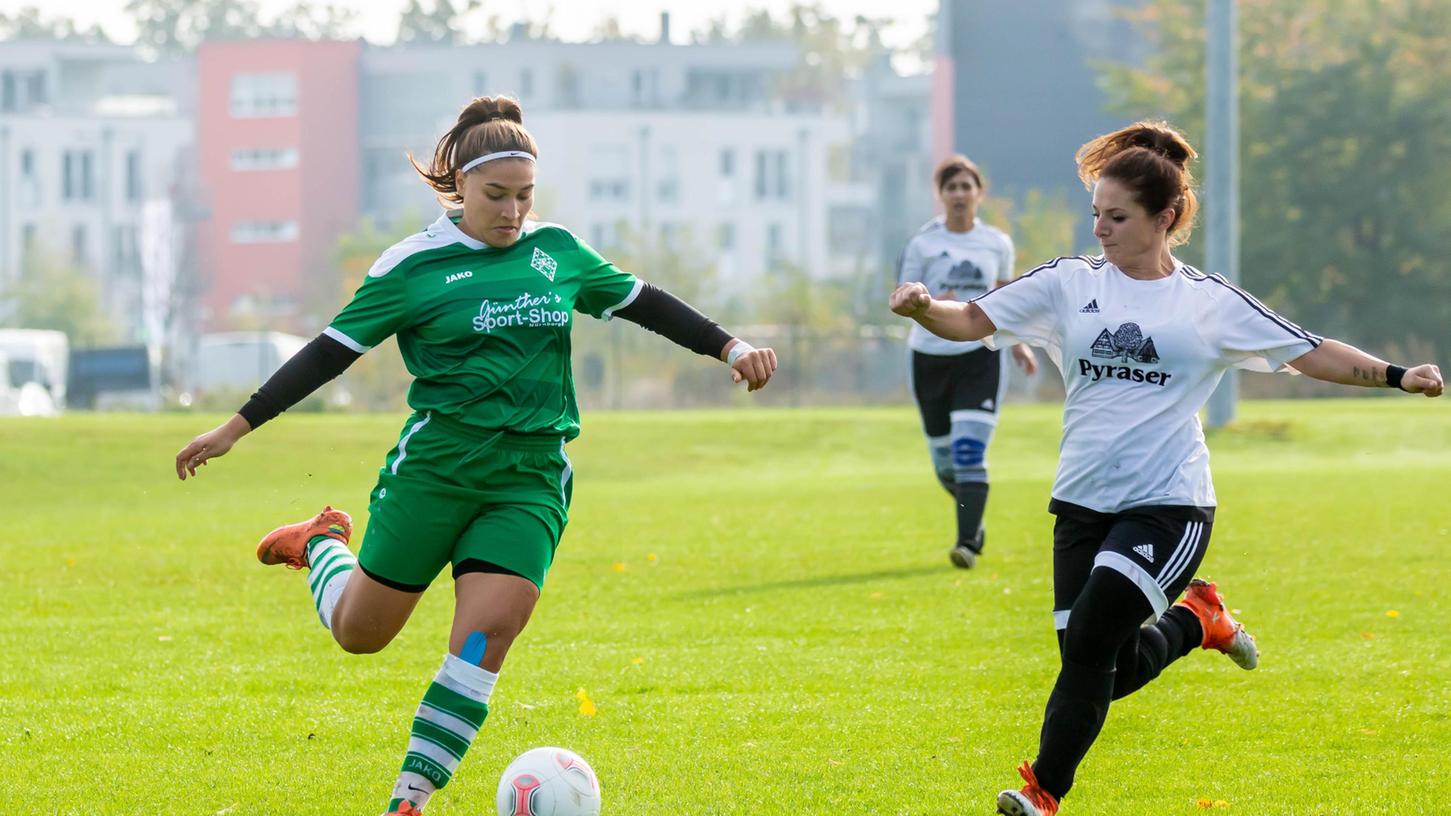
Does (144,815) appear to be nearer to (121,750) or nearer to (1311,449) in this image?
(121,750)

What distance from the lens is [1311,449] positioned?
91.1ft

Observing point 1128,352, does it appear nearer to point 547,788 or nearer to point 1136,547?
point 1136,547

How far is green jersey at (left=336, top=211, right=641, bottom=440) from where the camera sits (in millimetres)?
5391

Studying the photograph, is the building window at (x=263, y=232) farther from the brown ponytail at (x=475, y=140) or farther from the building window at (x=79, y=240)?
the brown ponytail at (x=475, y=140)

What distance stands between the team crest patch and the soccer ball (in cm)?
139

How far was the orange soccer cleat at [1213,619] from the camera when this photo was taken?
649 centimetres

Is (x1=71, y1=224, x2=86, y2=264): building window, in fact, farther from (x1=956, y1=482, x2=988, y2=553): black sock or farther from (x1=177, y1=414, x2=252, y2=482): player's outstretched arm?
(x1=177, y1=414, x2=252, y2=482): player's outstretched arm

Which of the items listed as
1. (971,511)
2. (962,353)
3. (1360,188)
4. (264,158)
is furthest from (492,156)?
(264,158)

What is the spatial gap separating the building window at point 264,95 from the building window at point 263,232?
14.6 ft

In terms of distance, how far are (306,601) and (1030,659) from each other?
437cm

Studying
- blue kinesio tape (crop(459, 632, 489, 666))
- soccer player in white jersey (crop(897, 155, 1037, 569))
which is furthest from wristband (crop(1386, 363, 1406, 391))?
soccer player in white jersey (crop(897, 155, 1037, 569))

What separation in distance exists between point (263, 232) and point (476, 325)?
73781 mm

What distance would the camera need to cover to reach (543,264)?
5.56m

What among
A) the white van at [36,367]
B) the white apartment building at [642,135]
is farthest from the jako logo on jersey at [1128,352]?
the white apartment building at [642,135]
